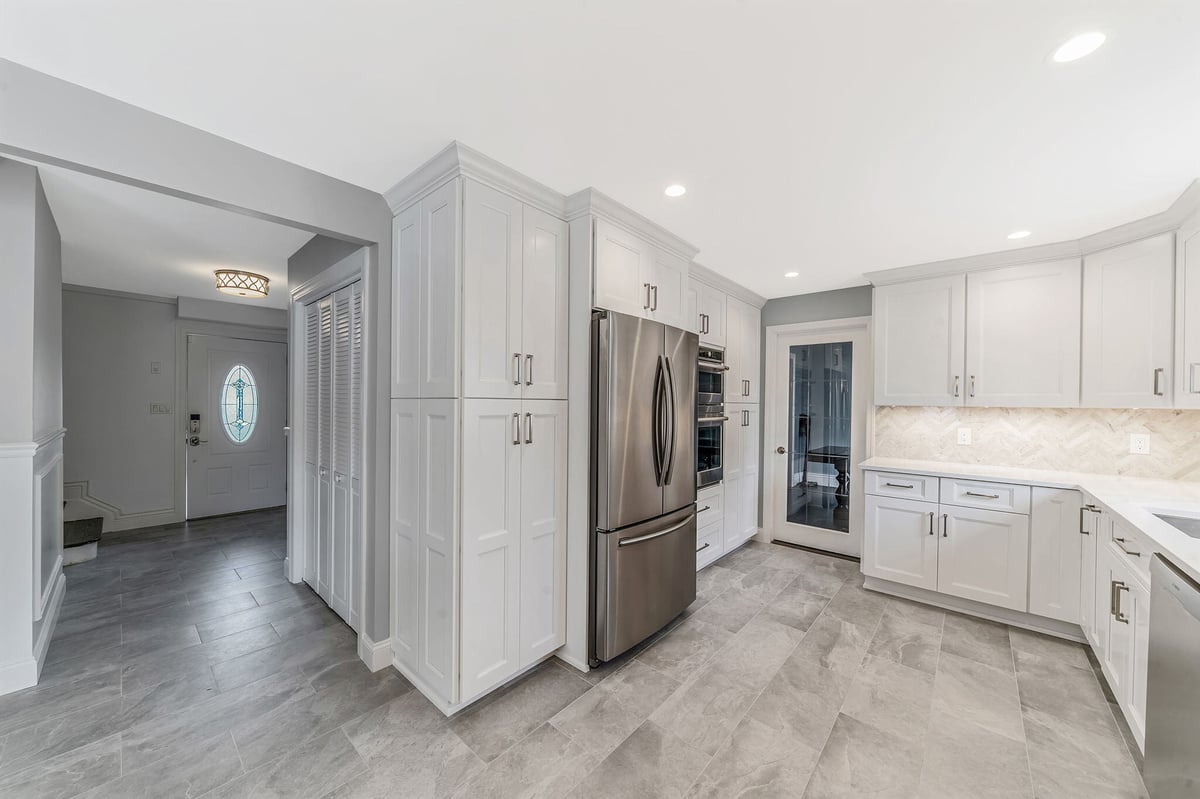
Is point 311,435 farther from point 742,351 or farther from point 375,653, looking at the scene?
point 742,351

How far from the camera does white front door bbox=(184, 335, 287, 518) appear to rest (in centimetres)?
525

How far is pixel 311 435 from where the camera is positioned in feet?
10.7

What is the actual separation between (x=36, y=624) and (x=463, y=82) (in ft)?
11.4

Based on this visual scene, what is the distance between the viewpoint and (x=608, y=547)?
2.31 m

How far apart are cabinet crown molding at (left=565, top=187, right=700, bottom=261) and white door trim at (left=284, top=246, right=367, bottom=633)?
1194mm

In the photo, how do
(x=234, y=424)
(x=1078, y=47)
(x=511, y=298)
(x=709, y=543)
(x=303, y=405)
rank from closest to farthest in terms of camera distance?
1. (x=1078, y=47)
2. (x=511, y=298)
3. (x=303, y=405)
4. (x=709, y=543)
5. (x=234, y=424)

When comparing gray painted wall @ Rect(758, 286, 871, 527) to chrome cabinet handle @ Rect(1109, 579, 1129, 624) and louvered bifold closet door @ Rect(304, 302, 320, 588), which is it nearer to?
chrome cabinet handle @ Rect(1109, 579, 1129, 624)

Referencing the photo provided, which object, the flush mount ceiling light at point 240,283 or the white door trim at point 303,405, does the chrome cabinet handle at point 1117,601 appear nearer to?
the white door trim at point 303,405

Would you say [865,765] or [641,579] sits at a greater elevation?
[641,579]

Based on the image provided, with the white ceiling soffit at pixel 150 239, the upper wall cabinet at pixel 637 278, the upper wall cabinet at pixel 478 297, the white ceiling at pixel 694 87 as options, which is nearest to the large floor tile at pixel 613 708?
the upper wall cabinet at pixel 478 297

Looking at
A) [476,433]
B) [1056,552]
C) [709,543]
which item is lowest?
[709,543]

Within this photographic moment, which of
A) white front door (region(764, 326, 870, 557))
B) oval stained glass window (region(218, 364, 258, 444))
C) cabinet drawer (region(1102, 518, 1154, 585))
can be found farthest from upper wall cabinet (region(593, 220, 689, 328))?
oval stained glass window (region(218, 364, 258, 444))

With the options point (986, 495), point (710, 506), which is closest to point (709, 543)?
point (710, 506)

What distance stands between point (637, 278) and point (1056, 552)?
3081mm
